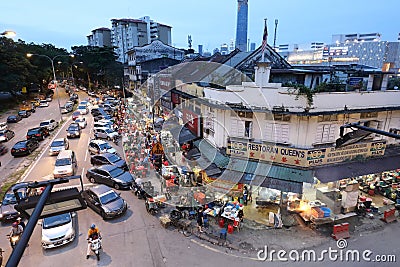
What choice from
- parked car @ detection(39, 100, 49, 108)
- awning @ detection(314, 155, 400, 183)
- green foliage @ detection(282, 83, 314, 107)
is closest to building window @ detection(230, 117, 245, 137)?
green foliage @ detection(282, 83, 314, 107)

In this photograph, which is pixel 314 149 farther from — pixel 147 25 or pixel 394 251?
pixel 147 25

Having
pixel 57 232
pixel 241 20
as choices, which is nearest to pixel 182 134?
pixel 57 232

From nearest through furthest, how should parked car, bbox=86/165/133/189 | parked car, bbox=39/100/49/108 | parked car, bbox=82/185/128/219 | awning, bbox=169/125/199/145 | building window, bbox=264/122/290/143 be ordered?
parked car, bbox=82/185/128/219 → building window, bbox=264/122/290/143 → parked car, bbox=86/165/133/189 → awning, bbox=169/125/199/145 → parked car, bbox=39/100/49/108

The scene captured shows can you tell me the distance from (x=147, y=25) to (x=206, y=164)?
95.6 metres

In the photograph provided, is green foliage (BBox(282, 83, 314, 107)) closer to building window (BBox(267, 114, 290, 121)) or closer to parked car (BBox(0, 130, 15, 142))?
building window (BBox(267, 114, 290, 121))

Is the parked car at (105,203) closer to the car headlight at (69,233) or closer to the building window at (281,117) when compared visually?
the car headlight at (69,233)

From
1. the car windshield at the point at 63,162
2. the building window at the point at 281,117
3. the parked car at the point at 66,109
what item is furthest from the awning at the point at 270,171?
the parked car at the point at 66,109

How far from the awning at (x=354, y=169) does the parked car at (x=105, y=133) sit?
857 inches

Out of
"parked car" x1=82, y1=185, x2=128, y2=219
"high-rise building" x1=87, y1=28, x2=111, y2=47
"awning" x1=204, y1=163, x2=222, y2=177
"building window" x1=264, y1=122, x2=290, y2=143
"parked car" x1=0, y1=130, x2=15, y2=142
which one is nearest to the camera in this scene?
"parked car" x1=82, y1=185, x2=128, y2=219

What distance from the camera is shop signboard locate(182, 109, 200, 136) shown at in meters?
19.2

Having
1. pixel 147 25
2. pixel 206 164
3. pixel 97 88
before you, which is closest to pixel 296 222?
pixel 206 164

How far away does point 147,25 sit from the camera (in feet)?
317

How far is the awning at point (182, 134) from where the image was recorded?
19.7 meters

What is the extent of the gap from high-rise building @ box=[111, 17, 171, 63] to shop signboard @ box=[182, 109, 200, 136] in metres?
75.5
